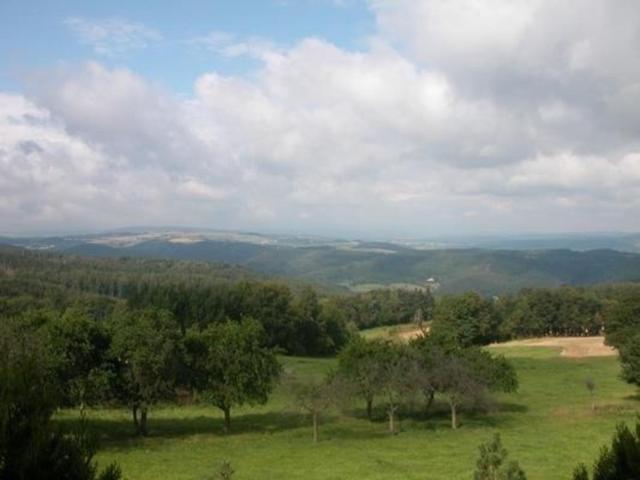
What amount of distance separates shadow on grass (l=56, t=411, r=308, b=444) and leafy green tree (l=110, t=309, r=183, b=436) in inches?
66.8

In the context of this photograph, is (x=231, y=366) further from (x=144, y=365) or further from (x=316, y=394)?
(x=316, y=394)

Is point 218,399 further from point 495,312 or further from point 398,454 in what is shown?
point 495,312

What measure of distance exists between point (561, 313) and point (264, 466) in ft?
398

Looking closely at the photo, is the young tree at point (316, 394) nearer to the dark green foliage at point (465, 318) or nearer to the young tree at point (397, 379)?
the young tree at point (397, 379)

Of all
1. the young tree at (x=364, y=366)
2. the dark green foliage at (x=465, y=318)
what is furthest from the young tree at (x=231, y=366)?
the dark green foliage at (x=465, y=318)

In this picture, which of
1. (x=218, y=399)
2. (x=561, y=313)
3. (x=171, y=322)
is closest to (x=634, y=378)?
(x=218, y=399)

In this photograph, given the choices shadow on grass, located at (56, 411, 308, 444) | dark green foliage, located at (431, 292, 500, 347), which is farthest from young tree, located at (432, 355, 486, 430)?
dark green foliage, located at (431, 292, 500, 347)

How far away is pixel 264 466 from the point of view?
125ft

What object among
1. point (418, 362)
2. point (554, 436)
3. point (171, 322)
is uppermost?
point (171, 322)

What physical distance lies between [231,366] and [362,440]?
12.4 m

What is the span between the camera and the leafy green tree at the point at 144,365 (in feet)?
158

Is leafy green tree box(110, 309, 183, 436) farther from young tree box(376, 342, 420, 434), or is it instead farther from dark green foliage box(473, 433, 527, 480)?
dark green foliage box(473, 433, 527, 480)

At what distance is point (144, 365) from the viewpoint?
159 ft

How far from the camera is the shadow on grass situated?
49044 mm
